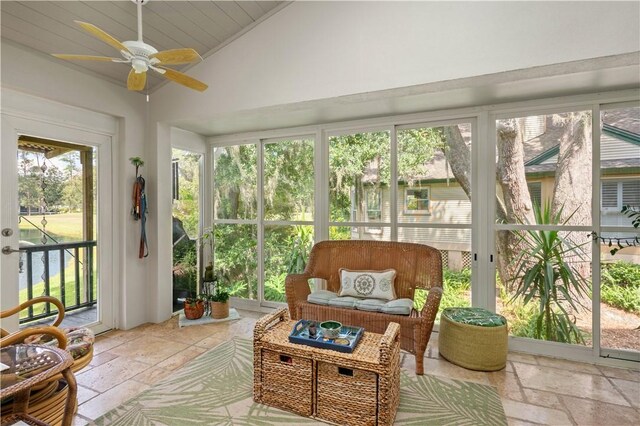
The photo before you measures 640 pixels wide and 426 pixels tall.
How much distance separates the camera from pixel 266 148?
4.21 metres

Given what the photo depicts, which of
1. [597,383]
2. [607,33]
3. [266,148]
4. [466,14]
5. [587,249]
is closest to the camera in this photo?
[607,33]

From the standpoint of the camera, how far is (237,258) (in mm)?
4414

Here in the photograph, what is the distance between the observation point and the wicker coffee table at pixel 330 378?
72.5 inches

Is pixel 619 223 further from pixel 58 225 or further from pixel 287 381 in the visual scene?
pixel 58 225

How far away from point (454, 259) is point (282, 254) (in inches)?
81.1

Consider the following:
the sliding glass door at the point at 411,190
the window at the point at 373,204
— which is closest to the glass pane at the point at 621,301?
the sliding glass door at the point at 411,190

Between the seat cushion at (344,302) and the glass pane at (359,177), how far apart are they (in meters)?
1.05

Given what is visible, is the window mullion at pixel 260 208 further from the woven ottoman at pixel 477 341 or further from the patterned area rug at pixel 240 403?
Result: the woven ottoman at pixel 477 341

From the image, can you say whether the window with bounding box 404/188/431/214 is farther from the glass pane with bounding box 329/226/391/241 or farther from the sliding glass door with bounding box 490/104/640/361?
the sliding glass door with bounding box 490/104/640/361

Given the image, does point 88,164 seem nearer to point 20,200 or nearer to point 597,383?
point 20,200

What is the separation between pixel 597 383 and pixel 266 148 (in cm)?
397

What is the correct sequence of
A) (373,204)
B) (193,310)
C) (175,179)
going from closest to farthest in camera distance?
1. (373,204)
2. (193,310)
3. (175,179)

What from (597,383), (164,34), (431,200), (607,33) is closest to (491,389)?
(597,383)

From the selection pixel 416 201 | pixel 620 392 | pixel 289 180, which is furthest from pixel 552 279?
pixel 289 180
